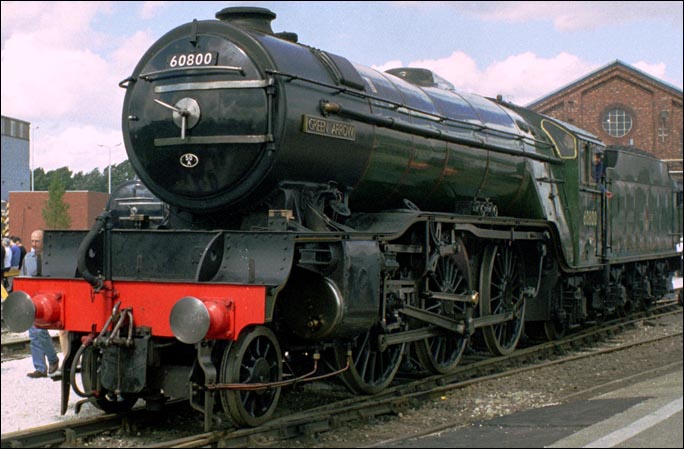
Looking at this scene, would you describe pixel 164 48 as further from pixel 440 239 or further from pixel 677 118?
pixel 677 118

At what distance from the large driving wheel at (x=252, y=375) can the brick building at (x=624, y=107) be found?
40935 millimetres

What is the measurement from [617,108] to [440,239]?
40.6m

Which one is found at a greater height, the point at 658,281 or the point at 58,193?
the point at 58,193

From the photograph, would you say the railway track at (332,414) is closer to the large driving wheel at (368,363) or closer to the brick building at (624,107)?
the large driving wheel at (368,363)

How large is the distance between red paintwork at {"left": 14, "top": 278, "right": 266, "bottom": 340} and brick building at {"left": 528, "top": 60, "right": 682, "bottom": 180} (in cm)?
4122

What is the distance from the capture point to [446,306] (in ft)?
32.4

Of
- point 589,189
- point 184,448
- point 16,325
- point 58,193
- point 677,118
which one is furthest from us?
point 677,118

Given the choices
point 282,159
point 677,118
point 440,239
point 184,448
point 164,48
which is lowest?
point 184,448

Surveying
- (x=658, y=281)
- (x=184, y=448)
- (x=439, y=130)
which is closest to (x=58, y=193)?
(x=658, y=281)

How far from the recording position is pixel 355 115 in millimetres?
8258

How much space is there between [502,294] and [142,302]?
561 centimetres

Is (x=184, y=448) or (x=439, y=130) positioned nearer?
(x=184, y=448)

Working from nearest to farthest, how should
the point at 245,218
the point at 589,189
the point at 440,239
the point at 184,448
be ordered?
the point at 184,448 < the point at 245,218 < the point at 440,239 < the point at 589,189

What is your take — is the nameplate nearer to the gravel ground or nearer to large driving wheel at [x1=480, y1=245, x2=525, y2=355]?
the gravel ground
